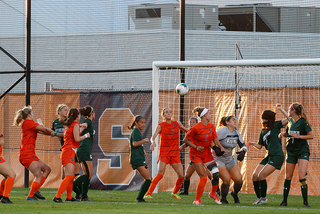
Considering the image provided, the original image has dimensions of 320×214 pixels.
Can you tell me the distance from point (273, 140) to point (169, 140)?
2.14 metres

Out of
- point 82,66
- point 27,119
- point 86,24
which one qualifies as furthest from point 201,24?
point 27,119

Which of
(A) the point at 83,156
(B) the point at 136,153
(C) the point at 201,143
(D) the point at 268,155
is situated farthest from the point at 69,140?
(D) the point at 268,155

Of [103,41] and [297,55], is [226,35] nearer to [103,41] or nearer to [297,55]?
[297,55]

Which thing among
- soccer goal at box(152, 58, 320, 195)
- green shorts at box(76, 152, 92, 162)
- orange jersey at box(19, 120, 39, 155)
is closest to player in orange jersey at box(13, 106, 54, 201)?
orange jersey at box(19, 120, 39, 155)

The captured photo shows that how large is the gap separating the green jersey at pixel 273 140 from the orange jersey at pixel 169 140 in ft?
6.03

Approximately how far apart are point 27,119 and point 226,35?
26.5ft

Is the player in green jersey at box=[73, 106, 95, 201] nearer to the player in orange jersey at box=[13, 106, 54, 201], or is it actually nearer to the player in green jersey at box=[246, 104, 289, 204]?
the player in orange jersey at box=[13, 106, 54, 201]

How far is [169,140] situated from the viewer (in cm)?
845

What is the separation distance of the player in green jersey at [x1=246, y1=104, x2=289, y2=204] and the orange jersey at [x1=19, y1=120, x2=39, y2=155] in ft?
14.5

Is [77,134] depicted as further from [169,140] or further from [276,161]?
[276,161]

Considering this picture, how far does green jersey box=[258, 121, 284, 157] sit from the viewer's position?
25.3ft

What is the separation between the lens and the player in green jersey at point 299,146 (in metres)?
7.37

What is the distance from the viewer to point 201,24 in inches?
490

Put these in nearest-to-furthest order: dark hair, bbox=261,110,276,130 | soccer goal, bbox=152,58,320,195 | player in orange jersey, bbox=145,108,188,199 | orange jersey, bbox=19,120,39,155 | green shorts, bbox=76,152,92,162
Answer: orange jersey, bbox=19,120,39,155, dark hair, bbox=261,110,276,130, green shorts, bbox=76,152,92,162, player in orange jersey, bbox=145,108,188,199, soccer goal, bbox=152,58,320,195
